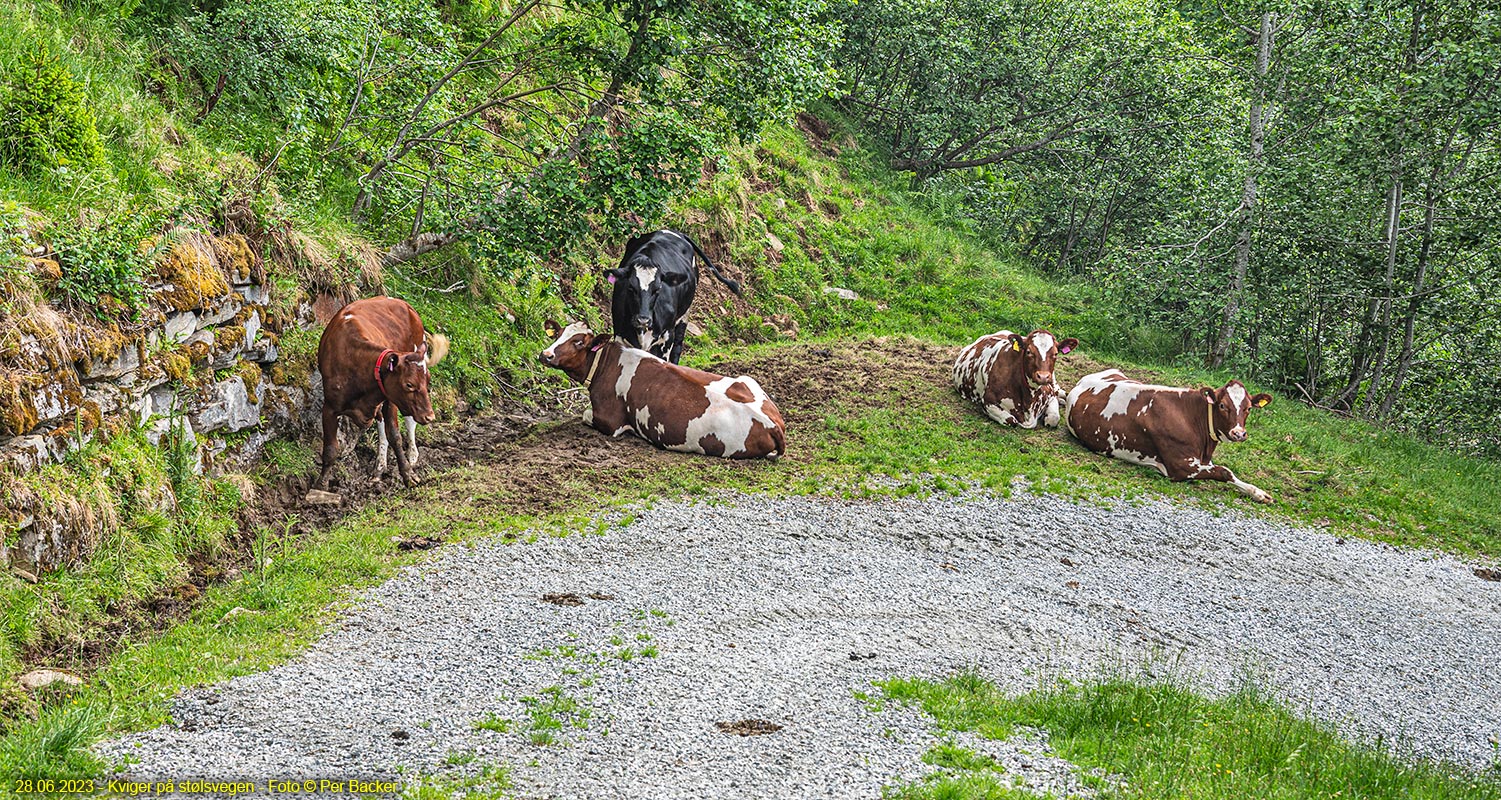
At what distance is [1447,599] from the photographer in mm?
11141

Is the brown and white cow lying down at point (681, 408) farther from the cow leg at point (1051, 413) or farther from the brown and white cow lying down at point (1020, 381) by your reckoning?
the cow leg at point (1051, 413)

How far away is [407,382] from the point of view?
9.91 meters

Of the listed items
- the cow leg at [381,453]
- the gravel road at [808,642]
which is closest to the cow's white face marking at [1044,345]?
the gravel road at [808,642]

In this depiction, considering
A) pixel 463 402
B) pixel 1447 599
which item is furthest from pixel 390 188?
pixel 1447 599

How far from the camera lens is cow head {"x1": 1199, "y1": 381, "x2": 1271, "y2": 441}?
13.7m

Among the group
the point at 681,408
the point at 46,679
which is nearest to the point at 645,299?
the point at 681,408

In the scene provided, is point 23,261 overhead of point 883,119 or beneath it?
beneath

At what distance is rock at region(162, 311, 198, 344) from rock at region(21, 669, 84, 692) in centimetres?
315

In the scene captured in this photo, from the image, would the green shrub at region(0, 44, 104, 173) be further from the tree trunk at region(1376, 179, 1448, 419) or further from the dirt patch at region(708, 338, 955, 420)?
the tree trunk at region(1376, 179, 1448, 419)

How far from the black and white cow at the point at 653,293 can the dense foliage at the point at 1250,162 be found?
1029cm

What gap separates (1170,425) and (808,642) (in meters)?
7.87

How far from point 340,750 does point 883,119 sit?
26.0 m

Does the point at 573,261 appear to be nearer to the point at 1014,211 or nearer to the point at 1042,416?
the point at 1042,416

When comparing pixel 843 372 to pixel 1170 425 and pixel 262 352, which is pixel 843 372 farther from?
pixel 262 352
